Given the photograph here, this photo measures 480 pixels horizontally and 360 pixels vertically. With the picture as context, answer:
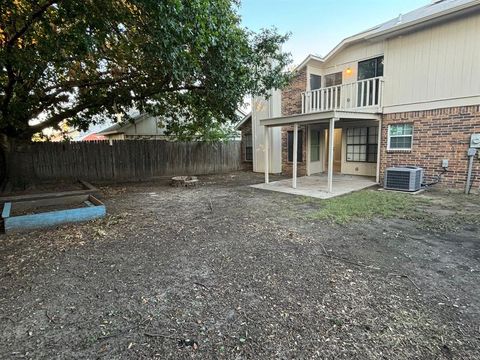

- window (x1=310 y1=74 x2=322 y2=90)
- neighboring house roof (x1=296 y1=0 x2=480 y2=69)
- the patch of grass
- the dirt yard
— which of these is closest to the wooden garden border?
the dirt yard

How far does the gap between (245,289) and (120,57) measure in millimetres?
6551

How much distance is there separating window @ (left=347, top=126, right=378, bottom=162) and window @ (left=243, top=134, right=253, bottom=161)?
18.3 ft

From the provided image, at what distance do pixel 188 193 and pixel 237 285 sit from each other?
5.97m

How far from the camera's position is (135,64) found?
279 inches

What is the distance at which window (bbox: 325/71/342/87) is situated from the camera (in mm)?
10891

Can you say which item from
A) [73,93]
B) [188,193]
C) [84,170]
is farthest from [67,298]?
[84,170]

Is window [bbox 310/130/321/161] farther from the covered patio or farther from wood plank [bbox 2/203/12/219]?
wood plank [bbox 2/203/12/219]

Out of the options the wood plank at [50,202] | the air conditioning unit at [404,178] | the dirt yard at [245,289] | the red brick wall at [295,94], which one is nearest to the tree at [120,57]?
the wood plank at [50,202]

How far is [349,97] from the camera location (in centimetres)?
977

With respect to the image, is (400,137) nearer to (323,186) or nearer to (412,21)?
(323,186)

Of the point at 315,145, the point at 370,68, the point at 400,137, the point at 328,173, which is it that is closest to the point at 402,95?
the point at 400,137

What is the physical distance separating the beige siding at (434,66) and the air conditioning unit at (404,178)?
2.08 metres

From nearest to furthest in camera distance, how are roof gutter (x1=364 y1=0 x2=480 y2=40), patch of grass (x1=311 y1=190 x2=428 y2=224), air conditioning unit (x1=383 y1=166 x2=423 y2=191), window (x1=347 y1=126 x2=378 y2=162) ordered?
patch of grass (x1=311 y1=190 x2=428 y2=224) → roof gutter (x1=364 y1=0 x2=480 y2=40) → air conditioning unit (x1=383 y1=166 x2=423 y2=191) → window (x1=347 y1=126 x2=378 y2=162)

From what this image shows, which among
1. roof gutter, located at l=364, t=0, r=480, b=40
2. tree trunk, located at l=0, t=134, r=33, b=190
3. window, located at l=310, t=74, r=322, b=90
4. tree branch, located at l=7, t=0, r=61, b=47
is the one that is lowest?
tree trunk, located at l=0, t=134, r=33, b=190
